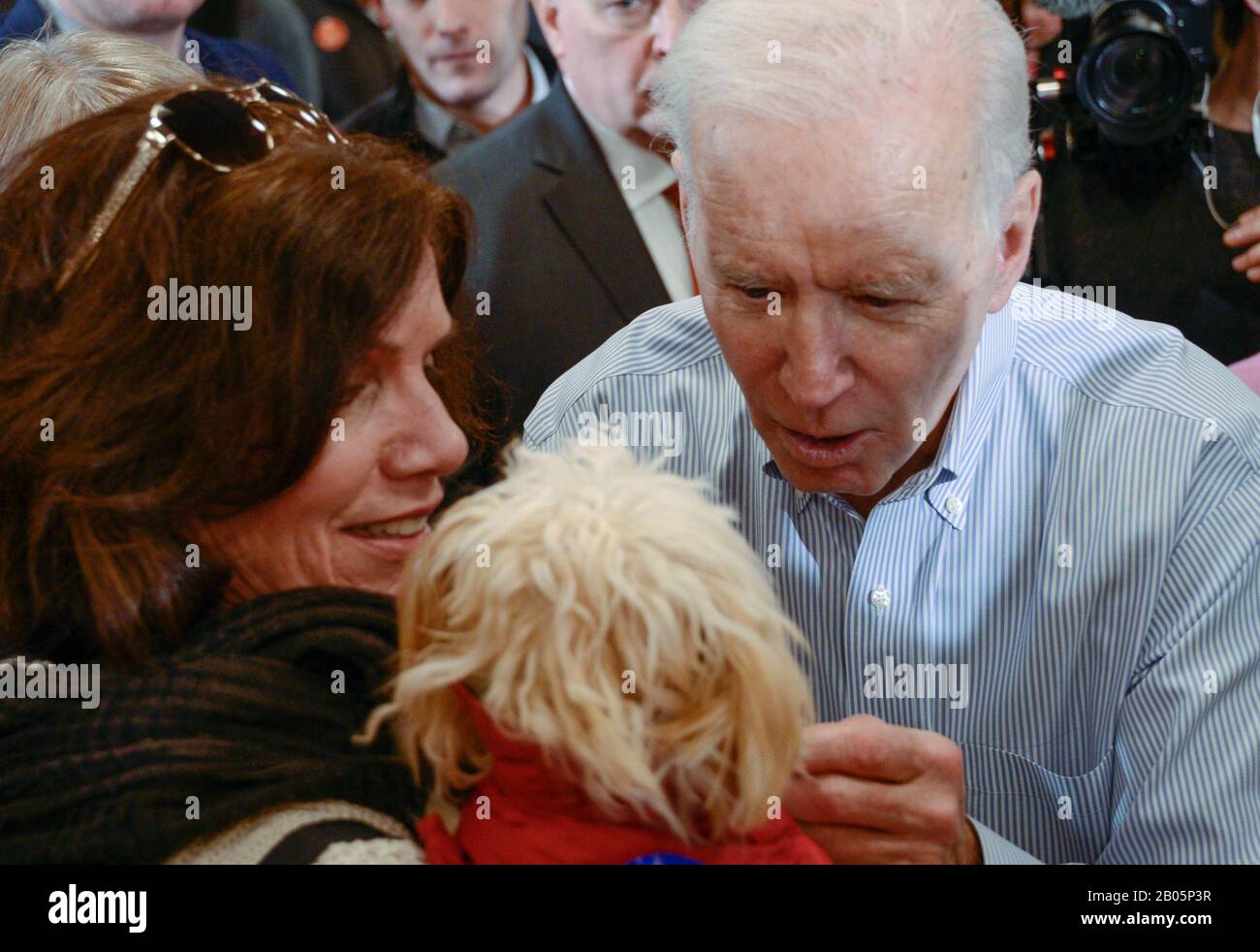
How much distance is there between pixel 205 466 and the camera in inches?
60.2

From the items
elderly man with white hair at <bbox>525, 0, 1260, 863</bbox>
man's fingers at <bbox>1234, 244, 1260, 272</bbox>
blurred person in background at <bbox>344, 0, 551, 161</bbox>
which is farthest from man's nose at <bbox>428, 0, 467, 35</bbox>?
man's fingers at <bbox>1234, 244, 1260, 272</bbox>

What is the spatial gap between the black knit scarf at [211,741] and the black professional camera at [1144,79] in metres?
1.21

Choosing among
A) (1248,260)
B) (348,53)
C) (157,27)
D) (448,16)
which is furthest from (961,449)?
(157,27)

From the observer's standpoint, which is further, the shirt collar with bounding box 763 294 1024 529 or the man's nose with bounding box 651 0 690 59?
the man's nose with bounding box 651 0 690 59

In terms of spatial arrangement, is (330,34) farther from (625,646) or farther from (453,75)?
(625,646)

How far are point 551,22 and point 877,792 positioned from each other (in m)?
1.30

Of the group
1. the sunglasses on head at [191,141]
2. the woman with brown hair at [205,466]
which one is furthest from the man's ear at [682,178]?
the sunglasses on head at [191,141]

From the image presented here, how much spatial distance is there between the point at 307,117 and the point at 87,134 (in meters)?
0.25

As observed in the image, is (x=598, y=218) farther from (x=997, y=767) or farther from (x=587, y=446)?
(x=997, y=767)

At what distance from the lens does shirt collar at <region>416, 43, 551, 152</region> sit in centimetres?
223

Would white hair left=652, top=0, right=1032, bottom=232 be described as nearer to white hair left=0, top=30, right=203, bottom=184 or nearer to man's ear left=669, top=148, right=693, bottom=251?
man's ear left=669, top=148, right=693, bottom=251

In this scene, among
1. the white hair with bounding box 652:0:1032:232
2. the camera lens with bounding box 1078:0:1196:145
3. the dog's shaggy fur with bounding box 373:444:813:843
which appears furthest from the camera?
the camera lens with bounding box 1078:0:1196:145

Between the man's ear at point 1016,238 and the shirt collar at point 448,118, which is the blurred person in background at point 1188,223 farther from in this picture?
the shirt collar at point 448,118

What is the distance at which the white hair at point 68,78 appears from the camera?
205cm
